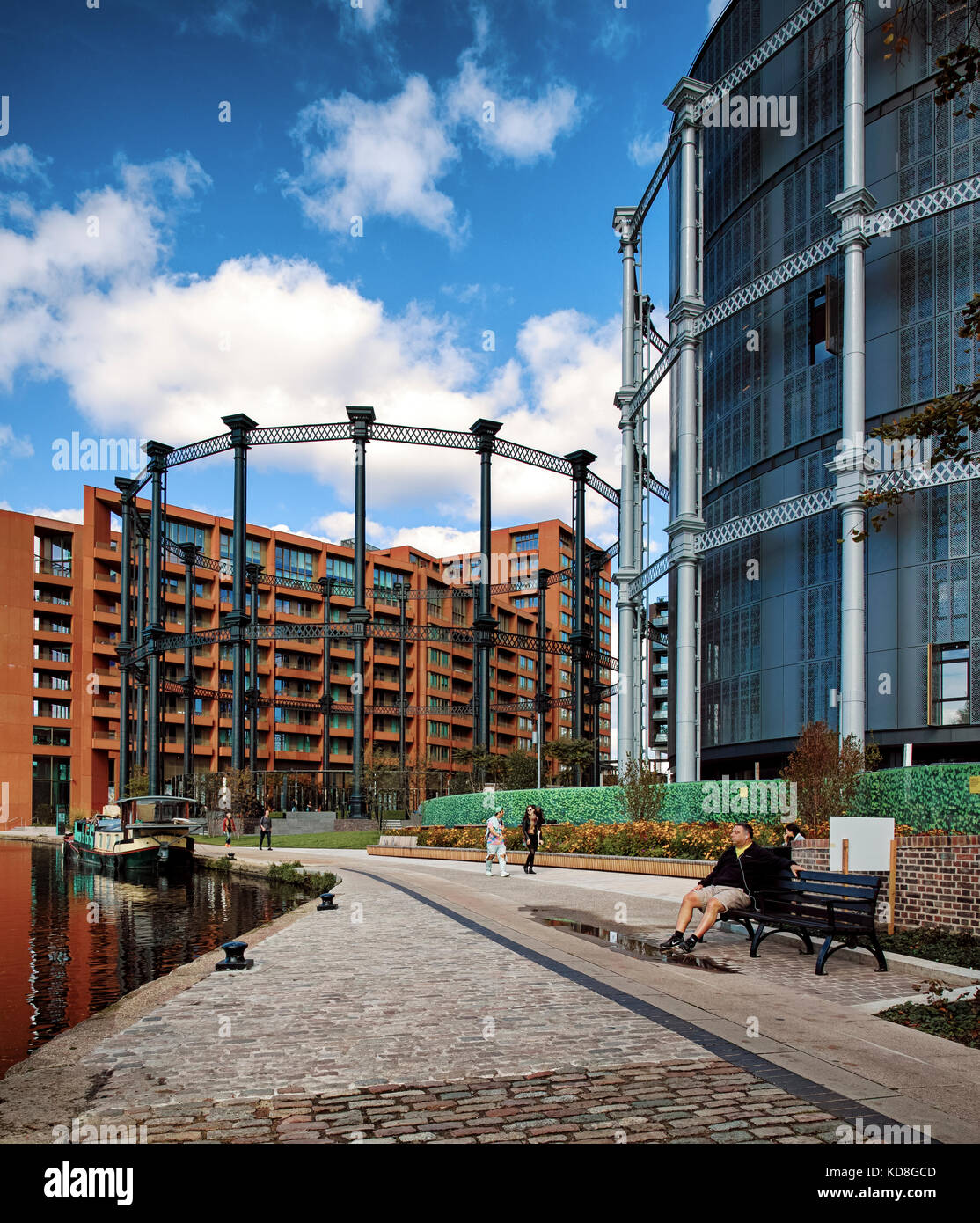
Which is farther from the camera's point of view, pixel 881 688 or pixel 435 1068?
pixel 881 688

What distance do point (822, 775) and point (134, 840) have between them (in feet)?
87.6

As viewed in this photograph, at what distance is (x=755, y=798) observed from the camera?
2334 centimetres

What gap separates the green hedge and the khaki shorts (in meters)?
3.77

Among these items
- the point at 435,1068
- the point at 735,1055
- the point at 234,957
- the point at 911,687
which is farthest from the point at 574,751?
the point at 435,1068

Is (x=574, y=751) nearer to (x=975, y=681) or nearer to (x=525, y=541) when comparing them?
(x=975, y=681)

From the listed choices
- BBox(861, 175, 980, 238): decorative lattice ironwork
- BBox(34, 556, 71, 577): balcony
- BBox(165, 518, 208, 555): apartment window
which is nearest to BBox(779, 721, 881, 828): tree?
BBox(861, 175, 980, 238): decorative lattice ironwork

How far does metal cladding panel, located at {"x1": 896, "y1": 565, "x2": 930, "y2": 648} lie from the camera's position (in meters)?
33.4

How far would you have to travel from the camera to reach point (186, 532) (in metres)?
96.7

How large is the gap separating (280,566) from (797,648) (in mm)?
72301

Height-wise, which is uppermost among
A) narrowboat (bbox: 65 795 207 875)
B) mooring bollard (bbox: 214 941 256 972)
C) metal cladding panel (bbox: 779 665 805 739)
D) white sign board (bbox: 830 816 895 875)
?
metal cladding panel (bbox: 779 665 805 739)

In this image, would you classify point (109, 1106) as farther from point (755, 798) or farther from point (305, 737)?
point (305, 737)

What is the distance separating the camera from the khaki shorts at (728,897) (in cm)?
1122

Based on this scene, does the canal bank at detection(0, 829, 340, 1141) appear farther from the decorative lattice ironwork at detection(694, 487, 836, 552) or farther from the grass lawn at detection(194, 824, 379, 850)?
the decorative lattice ironwork at detection(694, 487, 836, 552)

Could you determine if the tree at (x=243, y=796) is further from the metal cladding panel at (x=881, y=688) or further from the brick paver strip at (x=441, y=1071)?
the brick paver strip at (x=441, y=1071)
